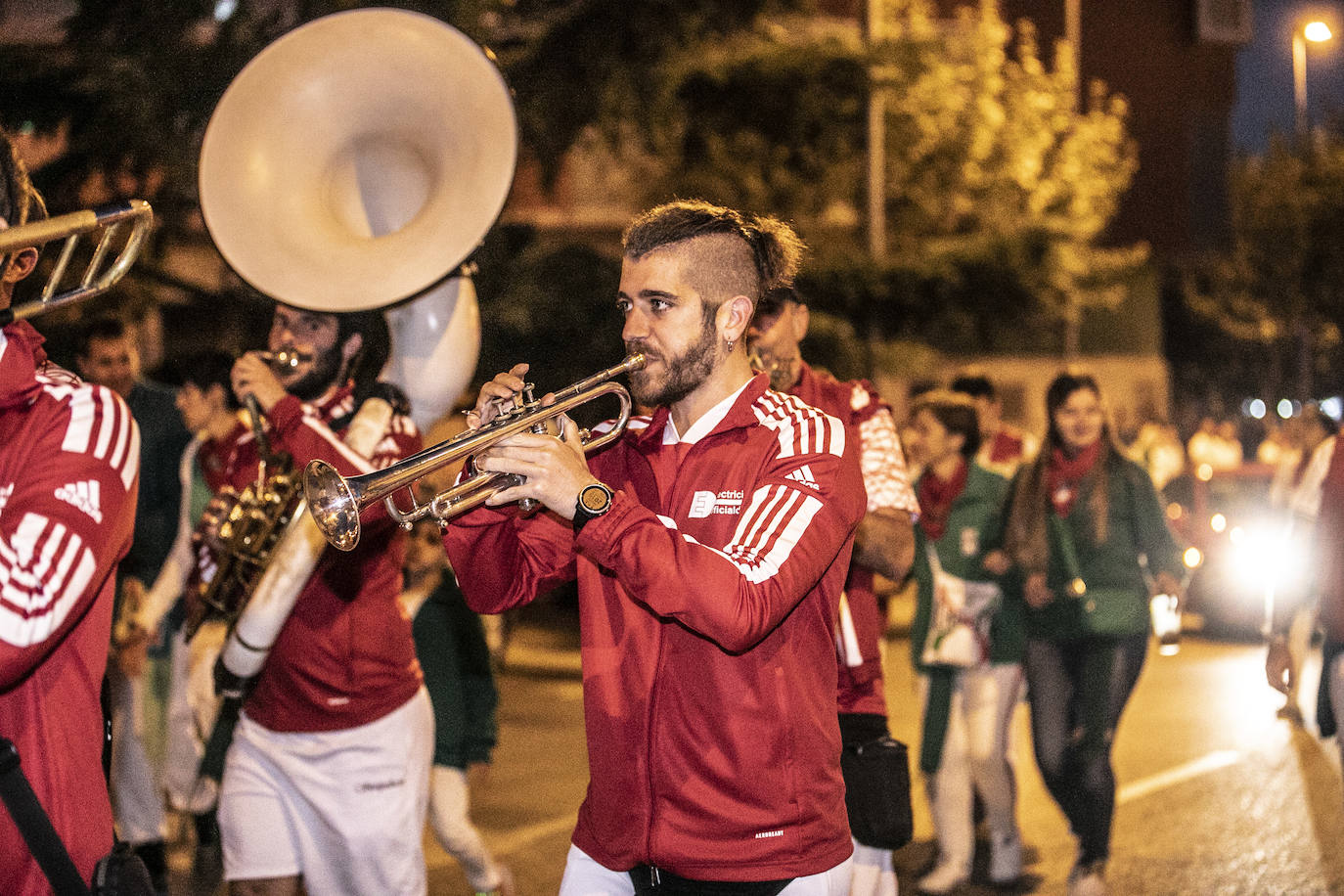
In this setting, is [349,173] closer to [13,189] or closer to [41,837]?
[13,189]

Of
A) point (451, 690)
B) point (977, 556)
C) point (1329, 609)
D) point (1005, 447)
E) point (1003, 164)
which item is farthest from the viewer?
point (1003, 164)

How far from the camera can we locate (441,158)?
14.0 feet

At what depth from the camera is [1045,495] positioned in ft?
21.8

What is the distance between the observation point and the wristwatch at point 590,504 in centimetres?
276

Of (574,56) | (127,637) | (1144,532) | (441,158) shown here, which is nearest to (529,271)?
(574,56)

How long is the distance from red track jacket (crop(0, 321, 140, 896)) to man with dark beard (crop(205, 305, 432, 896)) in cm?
189

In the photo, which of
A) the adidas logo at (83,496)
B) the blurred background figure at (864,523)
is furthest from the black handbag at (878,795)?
the adidas logo at (83,496)

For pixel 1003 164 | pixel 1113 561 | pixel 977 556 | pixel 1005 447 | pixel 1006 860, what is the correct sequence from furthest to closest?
pixel 1003 164, pixel 1005 447, pixel 977 556, pixel 1006 860, pixel 1113 561

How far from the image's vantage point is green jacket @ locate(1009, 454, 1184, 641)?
636cm

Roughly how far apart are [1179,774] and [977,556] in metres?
2.39

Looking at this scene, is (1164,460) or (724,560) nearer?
(724,560)

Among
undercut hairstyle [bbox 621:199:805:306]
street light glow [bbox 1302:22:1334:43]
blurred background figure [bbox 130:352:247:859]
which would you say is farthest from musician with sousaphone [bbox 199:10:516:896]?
street light glow [bbox 1302:22:1334:43]

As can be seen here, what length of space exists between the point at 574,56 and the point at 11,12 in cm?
329

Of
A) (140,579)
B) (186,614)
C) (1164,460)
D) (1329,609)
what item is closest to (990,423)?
(1329,609)
